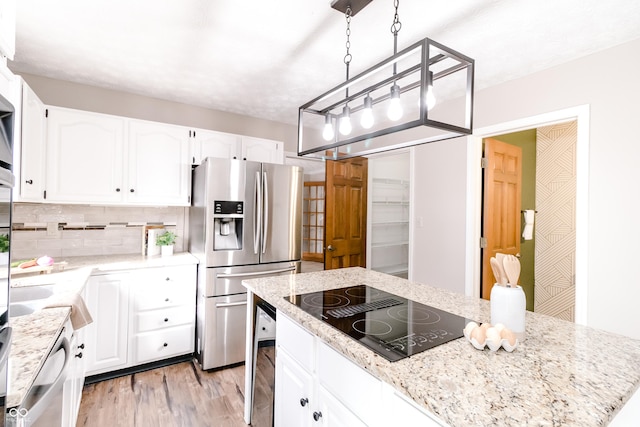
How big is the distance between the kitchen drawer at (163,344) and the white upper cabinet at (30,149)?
137 centimetres

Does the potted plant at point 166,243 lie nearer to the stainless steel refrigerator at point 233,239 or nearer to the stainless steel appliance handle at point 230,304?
the stainless steel refrigerator at point 233,239

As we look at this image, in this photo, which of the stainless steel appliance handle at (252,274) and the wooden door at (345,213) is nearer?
Result: the stainless steel appliance handle at (252,274)

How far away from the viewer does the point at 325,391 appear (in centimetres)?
123

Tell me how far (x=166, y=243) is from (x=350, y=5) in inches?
99.8

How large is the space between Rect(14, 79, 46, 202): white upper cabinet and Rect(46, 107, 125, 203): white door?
7 centimetres

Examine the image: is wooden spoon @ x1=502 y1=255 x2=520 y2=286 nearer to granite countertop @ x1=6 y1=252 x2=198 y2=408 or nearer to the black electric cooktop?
the black electric cooktop

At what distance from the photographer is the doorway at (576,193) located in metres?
2.18

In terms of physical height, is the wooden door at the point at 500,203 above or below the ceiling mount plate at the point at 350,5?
below

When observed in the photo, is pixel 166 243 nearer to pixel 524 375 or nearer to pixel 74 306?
pixel 74 306

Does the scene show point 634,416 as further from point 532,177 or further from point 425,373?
point 532,177

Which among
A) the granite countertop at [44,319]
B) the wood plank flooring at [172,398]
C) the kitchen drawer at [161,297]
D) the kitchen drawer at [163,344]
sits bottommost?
the wood plank flooring at [172,398]

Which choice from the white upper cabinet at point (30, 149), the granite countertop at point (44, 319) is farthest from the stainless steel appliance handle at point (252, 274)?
the white upper cabinet at point (30, 149)

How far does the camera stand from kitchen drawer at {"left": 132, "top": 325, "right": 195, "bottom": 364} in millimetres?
2596

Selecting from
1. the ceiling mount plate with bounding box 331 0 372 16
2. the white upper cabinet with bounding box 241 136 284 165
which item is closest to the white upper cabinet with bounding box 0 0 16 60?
the ceiling mount plate with bounding box 331 0 372 16
